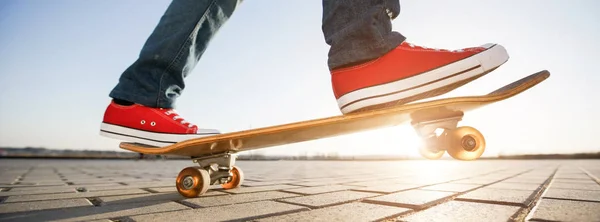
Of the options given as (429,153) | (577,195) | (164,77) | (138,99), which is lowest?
(577,195)

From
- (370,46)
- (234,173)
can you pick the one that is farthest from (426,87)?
(234,173)

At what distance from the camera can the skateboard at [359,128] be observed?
3.89ft

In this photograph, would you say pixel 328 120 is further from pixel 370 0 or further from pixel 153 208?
pixel 153 208

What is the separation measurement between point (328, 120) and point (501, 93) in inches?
28.9

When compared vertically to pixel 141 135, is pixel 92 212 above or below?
below

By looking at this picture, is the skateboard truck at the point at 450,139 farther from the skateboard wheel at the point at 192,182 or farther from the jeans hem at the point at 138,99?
the jeans hem at the point at 138,99

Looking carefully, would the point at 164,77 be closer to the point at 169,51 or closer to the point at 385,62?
the point at 169,51

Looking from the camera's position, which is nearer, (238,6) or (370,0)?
(370,0)

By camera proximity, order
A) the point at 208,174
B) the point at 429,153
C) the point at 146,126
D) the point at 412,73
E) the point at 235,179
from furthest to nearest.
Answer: the point at 235,179 → the point at 208,174 → the point at 146,126 → the point at 429,153 → the point at 412,73

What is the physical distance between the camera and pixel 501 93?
1248mm

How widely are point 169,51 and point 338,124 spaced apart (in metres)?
0.95

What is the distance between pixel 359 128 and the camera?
157 cm

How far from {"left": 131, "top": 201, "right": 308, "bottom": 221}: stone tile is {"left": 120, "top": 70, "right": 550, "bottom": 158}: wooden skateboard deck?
38 cm

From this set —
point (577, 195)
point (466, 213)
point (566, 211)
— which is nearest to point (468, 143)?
point (466, 213)
